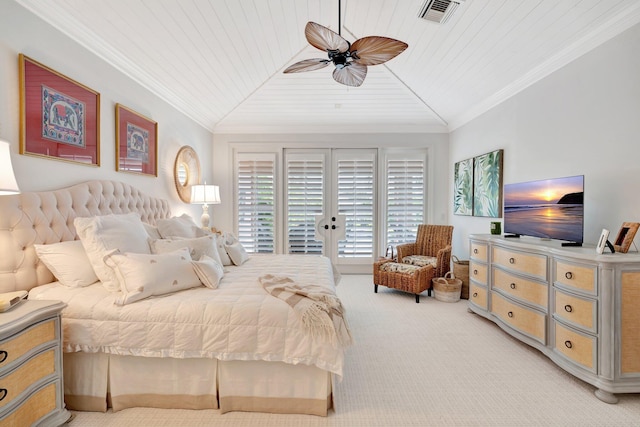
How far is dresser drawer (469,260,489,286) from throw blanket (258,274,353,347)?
2115mm

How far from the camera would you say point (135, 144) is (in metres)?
3.29

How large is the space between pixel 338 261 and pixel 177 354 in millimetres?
3905

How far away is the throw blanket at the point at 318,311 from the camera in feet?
6.17

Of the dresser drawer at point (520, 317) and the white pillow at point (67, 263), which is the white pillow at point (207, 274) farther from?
the dresser drawer at point (520, 317)

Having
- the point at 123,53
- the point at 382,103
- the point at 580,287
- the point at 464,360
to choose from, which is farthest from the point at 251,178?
the point at 580,287

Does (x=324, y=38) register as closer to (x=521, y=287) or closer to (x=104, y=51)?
(x=104, y=51)

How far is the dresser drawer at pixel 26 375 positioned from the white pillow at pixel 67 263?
0.57 meters

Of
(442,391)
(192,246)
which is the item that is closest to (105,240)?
(192,246)

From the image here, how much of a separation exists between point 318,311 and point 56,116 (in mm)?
2367

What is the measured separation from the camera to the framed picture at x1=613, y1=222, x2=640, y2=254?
7.04ft

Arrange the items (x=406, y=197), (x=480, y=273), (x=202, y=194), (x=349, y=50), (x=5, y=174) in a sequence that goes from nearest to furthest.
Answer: (x=5, y=174) → (x=349, y=50) → (x=480, y=273) → (x=202, y=194) → (x=406, y=197)

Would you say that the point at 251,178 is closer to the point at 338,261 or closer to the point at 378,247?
the point at 338,261

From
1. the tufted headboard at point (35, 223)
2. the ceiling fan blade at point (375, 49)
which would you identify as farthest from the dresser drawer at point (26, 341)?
the ceiling fan blade at point (375, 49)

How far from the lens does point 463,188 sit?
4.87 metres
